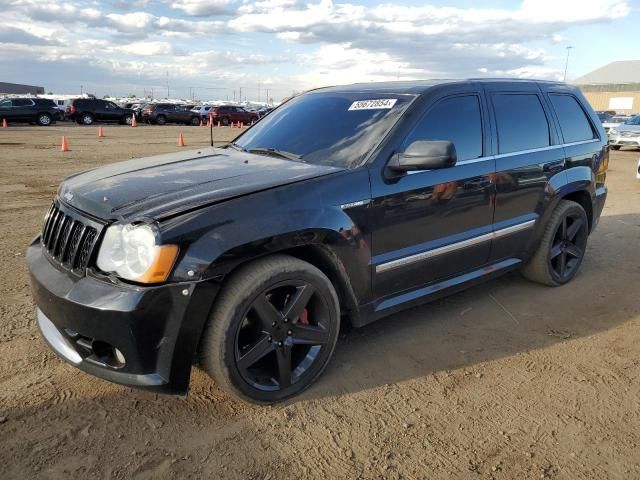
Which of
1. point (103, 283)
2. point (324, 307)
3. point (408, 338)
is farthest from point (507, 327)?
point (103, 283)

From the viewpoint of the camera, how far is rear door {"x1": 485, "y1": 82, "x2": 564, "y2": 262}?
13.0ft

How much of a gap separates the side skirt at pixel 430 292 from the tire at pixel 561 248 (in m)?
0.40

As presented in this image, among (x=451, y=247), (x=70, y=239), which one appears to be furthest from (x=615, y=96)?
(x=70, y=239)

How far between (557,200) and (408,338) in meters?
1.92

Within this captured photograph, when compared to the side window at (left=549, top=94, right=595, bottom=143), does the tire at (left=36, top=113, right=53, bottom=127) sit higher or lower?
higher

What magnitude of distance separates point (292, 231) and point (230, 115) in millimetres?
36821

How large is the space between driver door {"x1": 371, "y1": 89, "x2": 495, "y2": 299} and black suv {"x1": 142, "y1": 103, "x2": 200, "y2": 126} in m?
34.7

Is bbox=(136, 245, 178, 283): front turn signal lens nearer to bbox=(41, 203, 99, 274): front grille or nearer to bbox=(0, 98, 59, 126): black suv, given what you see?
bbox=(41, 203, 99, 274): front grille

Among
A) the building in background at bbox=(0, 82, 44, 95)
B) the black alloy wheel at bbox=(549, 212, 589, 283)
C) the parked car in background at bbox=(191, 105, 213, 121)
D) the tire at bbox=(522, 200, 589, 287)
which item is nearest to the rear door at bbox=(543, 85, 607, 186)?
the tire at bbox=(522, 200, 589, 287)

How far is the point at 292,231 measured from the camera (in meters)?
2.76

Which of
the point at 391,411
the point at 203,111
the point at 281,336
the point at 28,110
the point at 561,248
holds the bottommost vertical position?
the point at 391,411

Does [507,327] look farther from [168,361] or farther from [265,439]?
[168,361]

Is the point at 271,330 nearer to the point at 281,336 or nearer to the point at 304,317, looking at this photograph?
the point at 281,336

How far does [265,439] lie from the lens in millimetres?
2629
